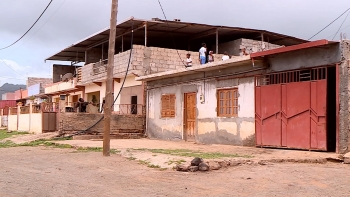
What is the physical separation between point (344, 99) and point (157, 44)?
16.2 metres

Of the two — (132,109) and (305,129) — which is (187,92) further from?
(305,129)

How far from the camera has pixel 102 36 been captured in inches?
978

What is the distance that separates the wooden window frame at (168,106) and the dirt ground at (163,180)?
8.47 meters

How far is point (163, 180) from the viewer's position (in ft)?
26.1

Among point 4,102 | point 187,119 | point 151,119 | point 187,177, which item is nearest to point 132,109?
point 151,119

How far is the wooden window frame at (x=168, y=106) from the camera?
1902cm

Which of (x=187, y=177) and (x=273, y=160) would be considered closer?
(x=187, y=177)

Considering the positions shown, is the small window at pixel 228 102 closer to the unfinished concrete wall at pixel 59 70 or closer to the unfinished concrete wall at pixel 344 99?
the unfinished concrete wall at pixel 344 99

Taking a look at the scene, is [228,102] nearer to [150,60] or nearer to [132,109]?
[150,60]

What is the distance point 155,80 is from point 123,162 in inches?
398

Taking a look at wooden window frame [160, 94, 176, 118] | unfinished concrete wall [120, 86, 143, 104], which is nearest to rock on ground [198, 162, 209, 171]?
wooden window frame [160, 94, 176, 118]

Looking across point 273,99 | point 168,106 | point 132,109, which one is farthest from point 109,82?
point 132,109

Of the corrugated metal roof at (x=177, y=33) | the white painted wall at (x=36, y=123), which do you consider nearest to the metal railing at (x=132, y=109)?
the corrugated metal roof at (x=177, y=33)

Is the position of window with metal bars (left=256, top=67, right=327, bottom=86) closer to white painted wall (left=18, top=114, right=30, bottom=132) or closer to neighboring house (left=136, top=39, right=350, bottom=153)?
neighboring house (left=136, top=39, right=350, bottom=153)
